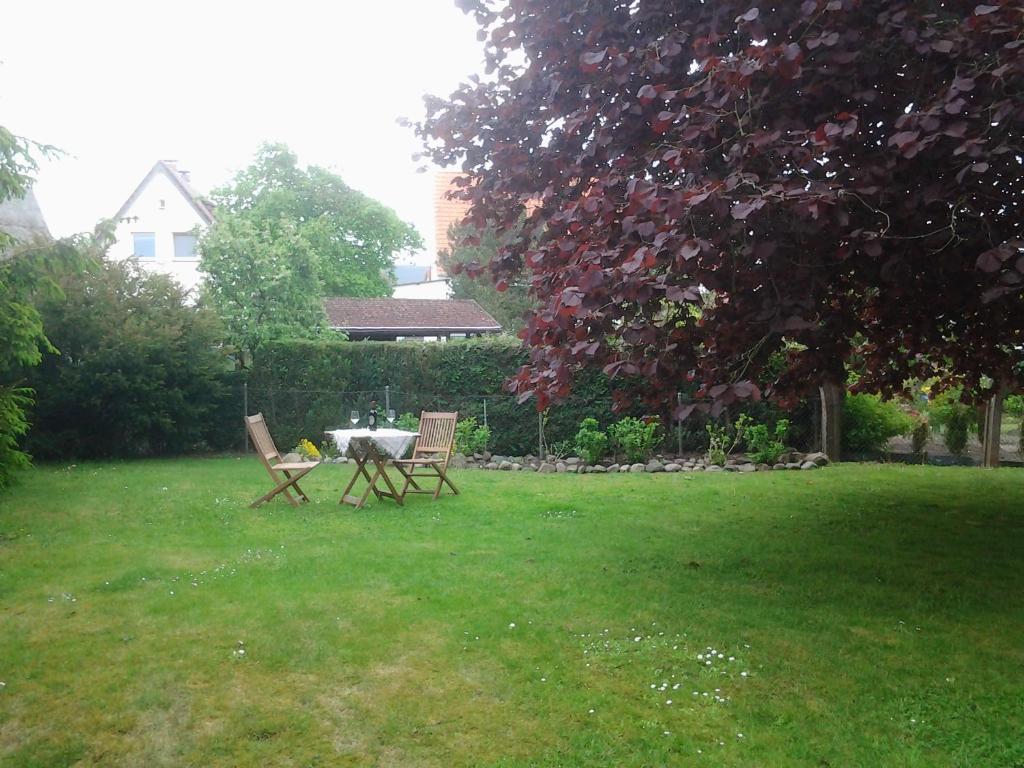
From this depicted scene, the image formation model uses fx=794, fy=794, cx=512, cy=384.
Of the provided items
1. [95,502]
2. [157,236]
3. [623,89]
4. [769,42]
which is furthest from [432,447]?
[157,236]

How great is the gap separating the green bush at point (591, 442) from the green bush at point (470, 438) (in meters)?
1.48

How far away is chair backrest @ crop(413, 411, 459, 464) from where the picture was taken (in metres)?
9.27

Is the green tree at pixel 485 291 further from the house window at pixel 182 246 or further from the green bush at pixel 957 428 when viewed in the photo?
the green bush at pixel 957 428

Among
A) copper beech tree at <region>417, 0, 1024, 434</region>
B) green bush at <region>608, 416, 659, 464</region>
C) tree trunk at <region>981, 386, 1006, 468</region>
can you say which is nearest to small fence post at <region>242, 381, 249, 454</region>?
green bush at <region>608, 416, 659, 464</region>

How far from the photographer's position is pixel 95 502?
28.2 ft

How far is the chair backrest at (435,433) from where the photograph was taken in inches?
365

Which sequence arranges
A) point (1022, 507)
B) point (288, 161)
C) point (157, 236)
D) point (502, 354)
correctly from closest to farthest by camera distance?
point (1022, 507)
point (502, 354)
point (157, 236)
point (288, 161)

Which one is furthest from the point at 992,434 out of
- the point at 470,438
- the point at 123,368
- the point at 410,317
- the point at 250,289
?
the point at 410,317

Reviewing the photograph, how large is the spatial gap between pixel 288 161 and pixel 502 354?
25936 mm

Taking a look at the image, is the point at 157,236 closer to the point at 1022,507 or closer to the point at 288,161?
the point at 288,161

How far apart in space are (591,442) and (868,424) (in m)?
4.28

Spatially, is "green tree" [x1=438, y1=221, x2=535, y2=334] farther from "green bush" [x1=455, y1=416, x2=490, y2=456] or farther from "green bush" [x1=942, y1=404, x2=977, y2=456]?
"green bush" [x1=942, y1=404, x2=977, y2=456]

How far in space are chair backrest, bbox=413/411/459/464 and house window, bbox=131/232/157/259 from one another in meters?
27.1

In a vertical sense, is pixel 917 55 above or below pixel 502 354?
above
